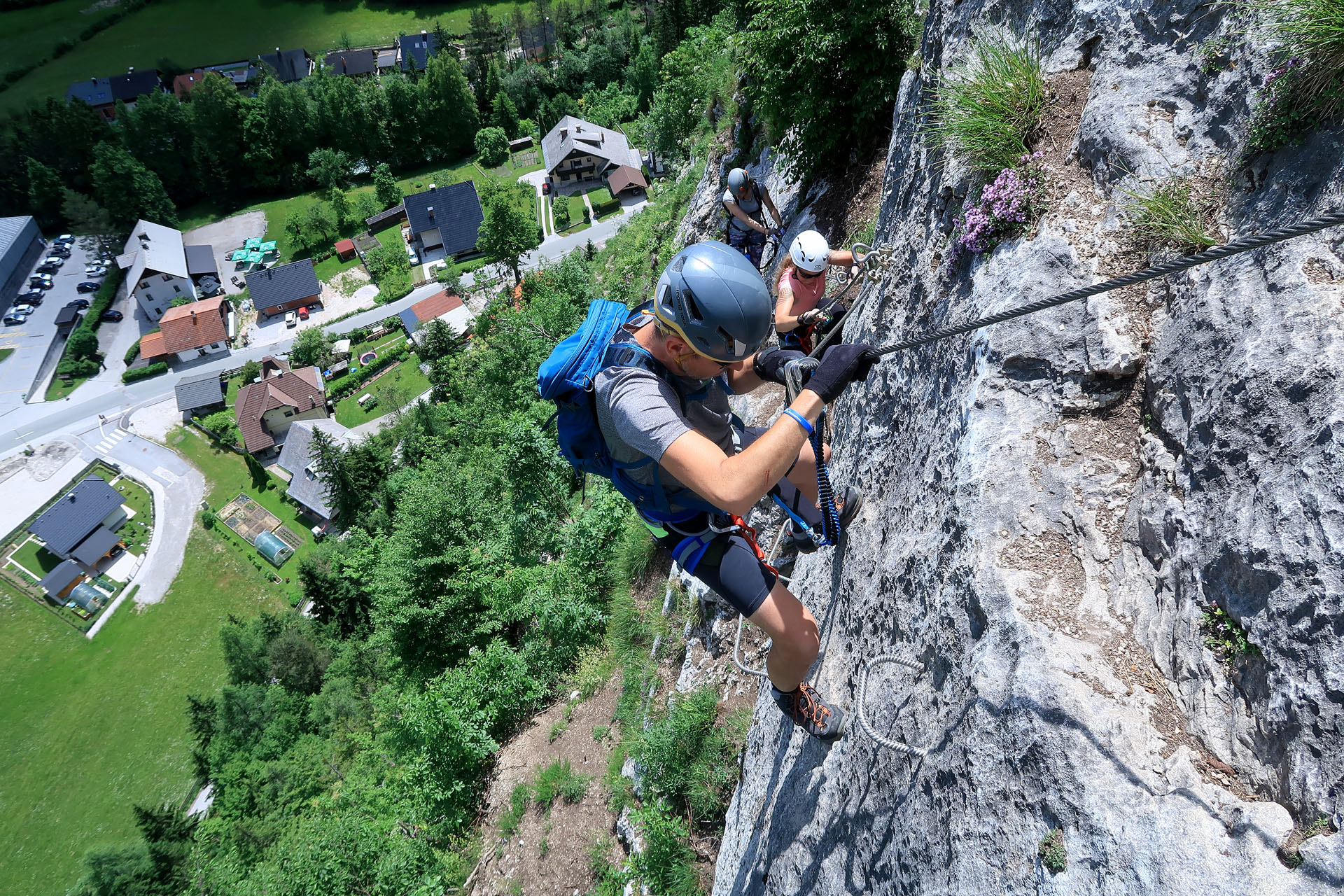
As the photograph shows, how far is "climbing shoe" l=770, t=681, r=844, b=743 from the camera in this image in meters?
4.38

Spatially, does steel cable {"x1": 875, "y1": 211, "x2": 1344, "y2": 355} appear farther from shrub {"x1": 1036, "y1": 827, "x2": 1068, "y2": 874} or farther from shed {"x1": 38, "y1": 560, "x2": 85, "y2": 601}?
→ shed {"x1": 38, "y1": 560, "x2": 85, "y2": 601}

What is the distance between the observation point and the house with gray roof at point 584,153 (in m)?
60.2

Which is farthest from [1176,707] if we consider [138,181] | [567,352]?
[138,181]

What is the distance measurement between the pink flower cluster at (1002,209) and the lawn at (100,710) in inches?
1413

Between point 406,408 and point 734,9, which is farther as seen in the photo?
point 406,408

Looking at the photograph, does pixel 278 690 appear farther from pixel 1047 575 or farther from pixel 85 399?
pixel 85 399

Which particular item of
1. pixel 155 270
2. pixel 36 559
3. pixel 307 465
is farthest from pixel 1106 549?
pixel 155 270

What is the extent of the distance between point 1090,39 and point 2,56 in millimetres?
130316

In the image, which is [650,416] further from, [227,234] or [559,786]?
[227,234]

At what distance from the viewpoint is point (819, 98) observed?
9789 mm

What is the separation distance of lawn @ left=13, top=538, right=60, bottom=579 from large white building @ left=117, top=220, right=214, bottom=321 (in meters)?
24.6

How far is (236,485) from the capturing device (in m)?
42.3

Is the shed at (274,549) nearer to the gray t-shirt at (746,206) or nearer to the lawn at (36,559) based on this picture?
the lawn at (36,559)

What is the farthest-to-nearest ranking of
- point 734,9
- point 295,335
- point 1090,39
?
1. point 295,335
2. point 734,9
3. point 1090,39
